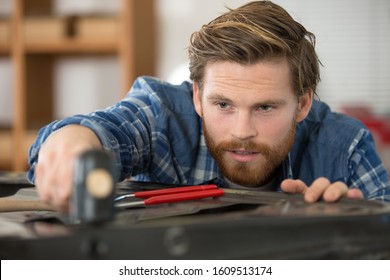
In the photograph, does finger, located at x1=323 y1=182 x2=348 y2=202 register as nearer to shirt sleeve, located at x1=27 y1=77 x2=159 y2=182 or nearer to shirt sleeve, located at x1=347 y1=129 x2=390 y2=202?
shirt sleeve, located at x1=27 y1=77 x2=159 y2=182

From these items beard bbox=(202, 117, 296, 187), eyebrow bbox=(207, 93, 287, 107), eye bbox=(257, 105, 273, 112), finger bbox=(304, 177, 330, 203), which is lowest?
beard bbox=(202, 117, 296, 187)

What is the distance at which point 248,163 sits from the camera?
99 centimetres

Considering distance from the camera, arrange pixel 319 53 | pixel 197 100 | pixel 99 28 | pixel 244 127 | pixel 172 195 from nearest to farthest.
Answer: pixel 172 195, pixel 244 127, pixel 197 100, pixel 99 28, pixel 319 53

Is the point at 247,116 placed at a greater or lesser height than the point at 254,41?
lesser

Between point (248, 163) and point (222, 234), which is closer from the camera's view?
point (222, 234)

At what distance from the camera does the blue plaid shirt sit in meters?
1.13

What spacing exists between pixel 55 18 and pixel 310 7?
1.19 meters

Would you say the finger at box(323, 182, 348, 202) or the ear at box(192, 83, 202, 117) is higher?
the ear at box(192, 83, 202, 117)

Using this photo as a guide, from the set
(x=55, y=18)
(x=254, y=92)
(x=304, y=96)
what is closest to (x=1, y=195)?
(x=254, y=92)

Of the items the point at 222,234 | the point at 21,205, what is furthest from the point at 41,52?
the point at 222,234

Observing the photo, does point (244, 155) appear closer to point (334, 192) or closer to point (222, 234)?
point (334, 192)

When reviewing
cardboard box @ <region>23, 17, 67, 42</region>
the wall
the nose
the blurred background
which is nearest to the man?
the nose

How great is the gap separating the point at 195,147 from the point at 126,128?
0.20m

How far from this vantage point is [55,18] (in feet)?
8.89
